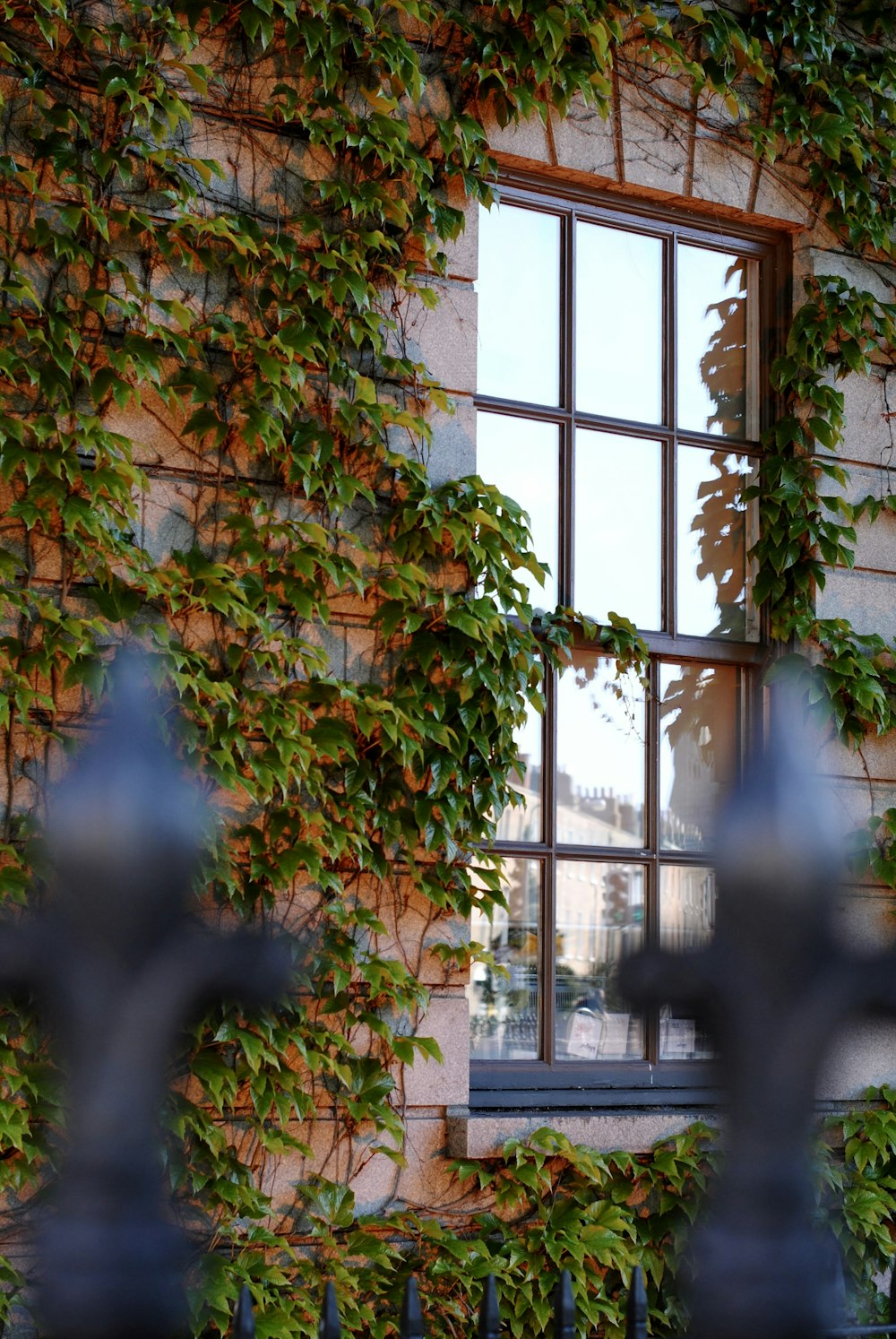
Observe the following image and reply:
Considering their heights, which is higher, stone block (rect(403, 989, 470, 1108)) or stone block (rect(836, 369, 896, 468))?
stone block (rect(836, 369, 896, 468))

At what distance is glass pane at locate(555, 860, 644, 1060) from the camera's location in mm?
3834

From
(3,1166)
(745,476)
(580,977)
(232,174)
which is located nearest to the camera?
(3,1166)

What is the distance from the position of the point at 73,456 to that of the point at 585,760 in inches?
64.7

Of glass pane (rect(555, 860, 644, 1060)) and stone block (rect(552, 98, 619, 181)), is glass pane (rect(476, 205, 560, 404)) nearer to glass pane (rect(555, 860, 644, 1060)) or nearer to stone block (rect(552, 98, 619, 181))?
stone block (rect(552, 98, 619, 181))

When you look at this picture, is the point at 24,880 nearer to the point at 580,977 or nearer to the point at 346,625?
the point at 346,625

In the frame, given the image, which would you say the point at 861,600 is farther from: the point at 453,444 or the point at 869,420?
the point at 453,444

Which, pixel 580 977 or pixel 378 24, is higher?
pixel 378 24

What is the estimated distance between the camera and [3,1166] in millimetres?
2971

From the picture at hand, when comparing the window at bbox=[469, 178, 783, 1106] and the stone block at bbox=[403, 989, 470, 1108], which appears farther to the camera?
the window at bbox=[469, 178, 783, 1106]

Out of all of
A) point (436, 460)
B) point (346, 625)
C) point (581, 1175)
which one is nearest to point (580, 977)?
point (581, 1175)

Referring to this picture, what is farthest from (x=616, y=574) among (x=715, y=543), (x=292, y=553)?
(x=292, y=553)

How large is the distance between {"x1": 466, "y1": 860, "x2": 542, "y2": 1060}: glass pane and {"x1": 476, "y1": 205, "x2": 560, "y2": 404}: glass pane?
135cm

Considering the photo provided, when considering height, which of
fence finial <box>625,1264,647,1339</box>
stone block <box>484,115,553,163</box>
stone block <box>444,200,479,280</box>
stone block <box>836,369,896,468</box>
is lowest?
fence finial <box>625,1264,647,1339</box>

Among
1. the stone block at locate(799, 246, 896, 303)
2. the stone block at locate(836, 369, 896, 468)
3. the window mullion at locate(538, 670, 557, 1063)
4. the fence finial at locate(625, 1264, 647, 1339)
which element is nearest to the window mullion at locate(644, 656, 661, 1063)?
the window mullion at locate(538, 670, 557, 1063)
